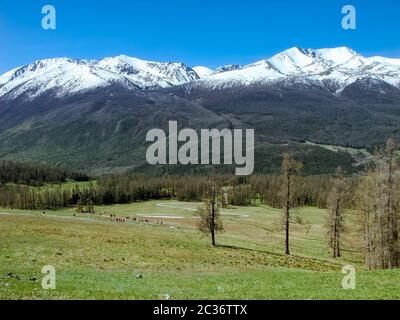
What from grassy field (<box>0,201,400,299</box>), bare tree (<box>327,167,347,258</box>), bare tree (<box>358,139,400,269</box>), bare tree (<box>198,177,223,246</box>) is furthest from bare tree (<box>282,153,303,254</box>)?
bare tree (<box>358,139,400,269</box>)

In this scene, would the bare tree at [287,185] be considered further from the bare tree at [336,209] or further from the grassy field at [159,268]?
the bare tree at [336,209]

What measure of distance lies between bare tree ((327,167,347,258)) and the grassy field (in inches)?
102

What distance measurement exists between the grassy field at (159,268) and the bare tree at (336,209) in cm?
260

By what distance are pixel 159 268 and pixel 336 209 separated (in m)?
37.2

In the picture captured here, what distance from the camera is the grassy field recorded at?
24.0m

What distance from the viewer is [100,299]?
2062 centimetres

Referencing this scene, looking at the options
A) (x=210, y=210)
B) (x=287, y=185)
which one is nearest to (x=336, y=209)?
(x=287, y=185)

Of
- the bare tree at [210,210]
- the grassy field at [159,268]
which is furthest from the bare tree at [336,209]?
the bare tree at [210,210]

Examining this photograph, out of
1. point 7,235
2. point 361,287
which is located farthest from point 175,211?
point 361,287

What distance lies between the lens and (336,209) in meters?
69.9
